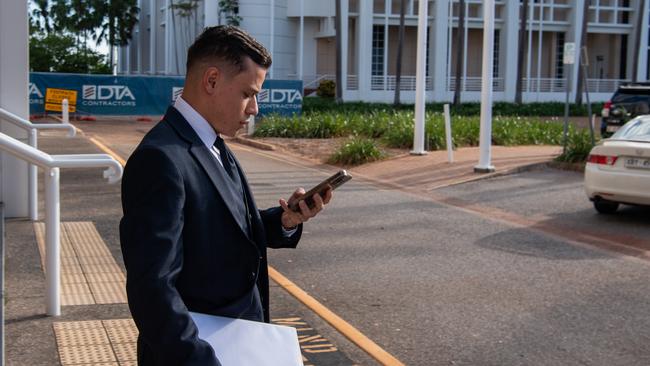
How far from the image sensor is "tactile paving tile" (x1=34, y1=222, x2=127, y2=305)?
22.4 feet

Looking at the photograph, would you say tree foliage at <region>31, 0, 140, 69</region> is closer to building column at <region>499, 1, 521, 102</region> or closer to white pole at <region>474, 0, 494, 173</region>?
building column at <region>499, 1, 521, 102</region>

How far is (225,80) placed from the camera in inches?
104

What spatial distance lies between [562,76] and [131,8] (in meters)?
35.6

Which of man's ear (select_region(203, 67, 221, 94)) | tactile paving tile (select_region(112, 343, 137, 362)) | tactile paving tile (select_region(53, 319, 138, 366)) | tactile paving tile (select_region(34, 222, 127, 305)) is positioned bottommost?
tactile paving tile (select_region(112, 343, 137, 362))

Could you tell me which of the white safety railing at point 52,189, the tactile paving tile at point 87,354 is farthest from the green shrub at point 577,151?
the tactile paving tile at point 87,354

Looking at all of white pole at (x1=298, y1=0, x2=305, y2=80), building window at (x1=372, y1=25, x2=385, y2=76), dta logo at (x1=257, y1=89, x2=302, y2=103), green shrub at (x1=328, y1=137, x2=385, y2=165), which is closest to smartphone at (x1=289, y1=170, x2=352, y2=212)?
green shrub at (x1=328, y1=137, x2=385, y2=165)

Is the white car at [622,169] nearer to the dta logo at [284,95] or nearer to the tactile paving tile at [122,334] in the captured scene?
the tactile paving tile at [122,334]

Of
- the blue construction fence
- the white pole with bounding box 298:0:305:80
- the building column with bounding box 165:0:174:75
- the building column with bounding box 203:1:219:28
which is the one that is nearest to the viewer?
the blue construction fence

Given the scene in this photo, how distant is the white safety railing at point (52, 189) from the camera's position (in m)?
5.98

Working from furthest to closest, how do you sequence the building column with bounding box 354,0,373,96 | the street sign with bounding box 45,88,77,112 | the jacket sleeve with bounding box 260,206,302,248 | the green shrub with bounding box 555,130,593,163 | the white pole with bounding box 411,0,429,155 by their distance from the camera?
the building column with bounding box 354,0,373,96
the street sign with bounding box 45,88,77,112
the white pole with bounding box 411,0,429,155
the green shrub with bounding box 555,130,593,163
the jacket sleeve with bounding box 260,206,302,248

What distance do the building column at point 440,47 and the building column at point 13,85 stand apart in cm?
4029

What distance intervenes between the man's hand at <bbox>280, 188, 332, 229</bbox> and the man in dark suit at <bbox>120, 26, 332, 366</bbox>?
28 mm

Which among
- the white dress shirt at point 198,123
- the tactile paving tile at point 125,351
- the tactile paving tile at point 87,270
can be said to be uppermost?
the white dress shirt at point 198,123

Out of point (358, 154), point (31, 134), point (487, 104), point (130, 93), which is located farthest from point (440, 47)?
point (31, 134)
